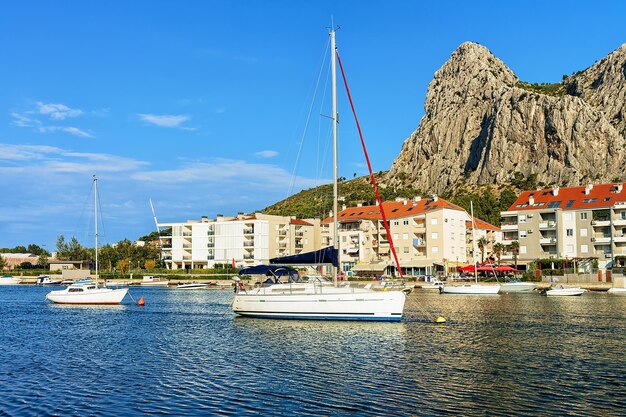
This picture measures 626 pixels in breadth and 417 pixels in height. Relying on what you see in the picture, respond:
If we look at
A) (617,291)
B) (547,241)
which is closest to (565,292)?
(617,291)

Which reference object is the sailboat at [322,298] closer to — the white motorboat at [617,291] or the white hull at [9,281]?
the white motorboat at [617,291]

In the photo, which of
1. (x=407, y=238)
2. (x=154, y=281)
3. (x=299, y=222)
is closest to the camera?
(x=407, y=238)

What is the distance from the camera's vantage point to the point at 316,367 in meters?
28.9

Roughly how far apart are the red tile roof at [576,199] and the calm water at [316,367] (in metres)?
68.9

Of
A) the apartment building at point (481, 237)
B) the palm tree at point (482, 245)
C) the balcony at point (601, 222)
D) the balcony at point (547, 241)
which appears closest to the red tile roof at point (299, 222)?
the apartment building at point (481, 237)

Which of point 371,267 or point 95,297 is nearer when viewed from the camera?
point 95,297

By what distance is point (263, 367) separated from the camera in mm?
29359

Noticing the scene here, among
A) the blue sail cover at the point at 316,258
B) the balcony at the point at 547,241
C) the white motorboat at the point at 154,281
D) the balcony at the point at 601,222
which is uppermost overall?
the balcony at the point at 601,222

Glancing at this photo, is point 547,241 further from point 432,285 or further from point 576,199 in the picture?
point 432,285

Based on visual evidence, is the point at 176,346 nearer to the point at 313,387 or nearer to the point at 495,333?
the point at 313,387

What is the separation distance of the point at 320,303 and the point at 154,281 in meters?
104

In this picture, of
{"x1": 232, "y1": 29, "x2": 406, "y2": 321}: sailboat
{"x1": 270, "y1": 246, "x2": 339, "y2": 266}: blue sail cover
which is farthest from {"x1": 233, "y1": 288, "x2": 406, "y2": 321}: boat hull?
{"x1": 270, "y1": 246, "x2": 339, "y2": 266}: blue sail cover

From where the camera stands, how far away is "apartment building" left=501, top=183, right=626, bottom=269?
11181cm

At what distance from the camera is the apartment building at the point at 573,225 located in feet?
367
